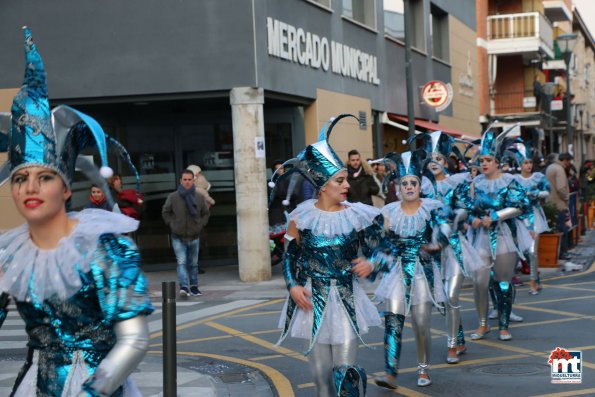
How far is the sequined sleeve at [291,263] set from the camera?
680cm

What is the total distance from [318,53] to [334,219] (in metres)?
13.8

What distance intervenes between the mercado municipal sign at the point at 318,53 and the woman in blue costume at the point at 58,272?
13.7 meters

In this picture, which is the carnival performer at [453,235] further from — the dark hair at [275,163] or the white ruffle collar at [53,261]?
the dark hair at [275,163]

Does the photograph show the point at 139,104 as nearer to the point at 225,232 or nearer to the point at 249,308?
the point at 225,232

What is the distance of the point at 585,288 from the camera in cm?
1458

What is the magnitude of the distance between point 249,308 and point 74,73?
611cm

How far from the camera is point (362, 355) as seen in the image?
985cm

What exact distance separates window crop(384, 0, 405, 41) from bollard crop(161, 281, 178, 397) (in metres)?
21.3

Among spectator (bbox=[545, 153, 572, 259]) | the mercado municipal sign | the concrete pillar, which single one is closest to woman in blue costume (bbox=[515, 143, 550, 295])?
spectator (bbox=[545, 153, 572, 259])

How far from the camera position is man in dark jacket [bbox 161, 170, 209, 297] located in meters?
15.2

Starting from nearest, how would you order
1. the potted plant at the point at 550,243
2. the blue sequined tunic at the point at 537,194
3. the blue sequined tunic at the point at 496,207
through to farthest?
the blue sequined tunic at the point at 496,207 < the blue sequined tunic at the point at 537,194 < the potted plant at the point at 550,243

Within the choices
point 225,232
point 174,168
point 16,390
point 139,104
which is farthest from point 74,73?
point 16,390

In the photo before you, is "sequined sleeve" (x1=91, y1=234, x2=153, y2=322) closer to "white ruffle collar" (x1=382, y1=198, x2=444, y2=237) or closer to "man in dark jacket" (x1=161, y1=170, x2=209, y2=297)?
"white ruffle collar" (x1=382, y1=198, x2=444, y2=237)

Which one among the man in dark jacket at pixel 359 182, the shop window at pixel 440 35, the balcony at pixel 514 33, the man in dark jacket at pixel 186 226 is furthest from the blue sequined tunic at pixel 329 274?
the balcony at pixel 514 33
